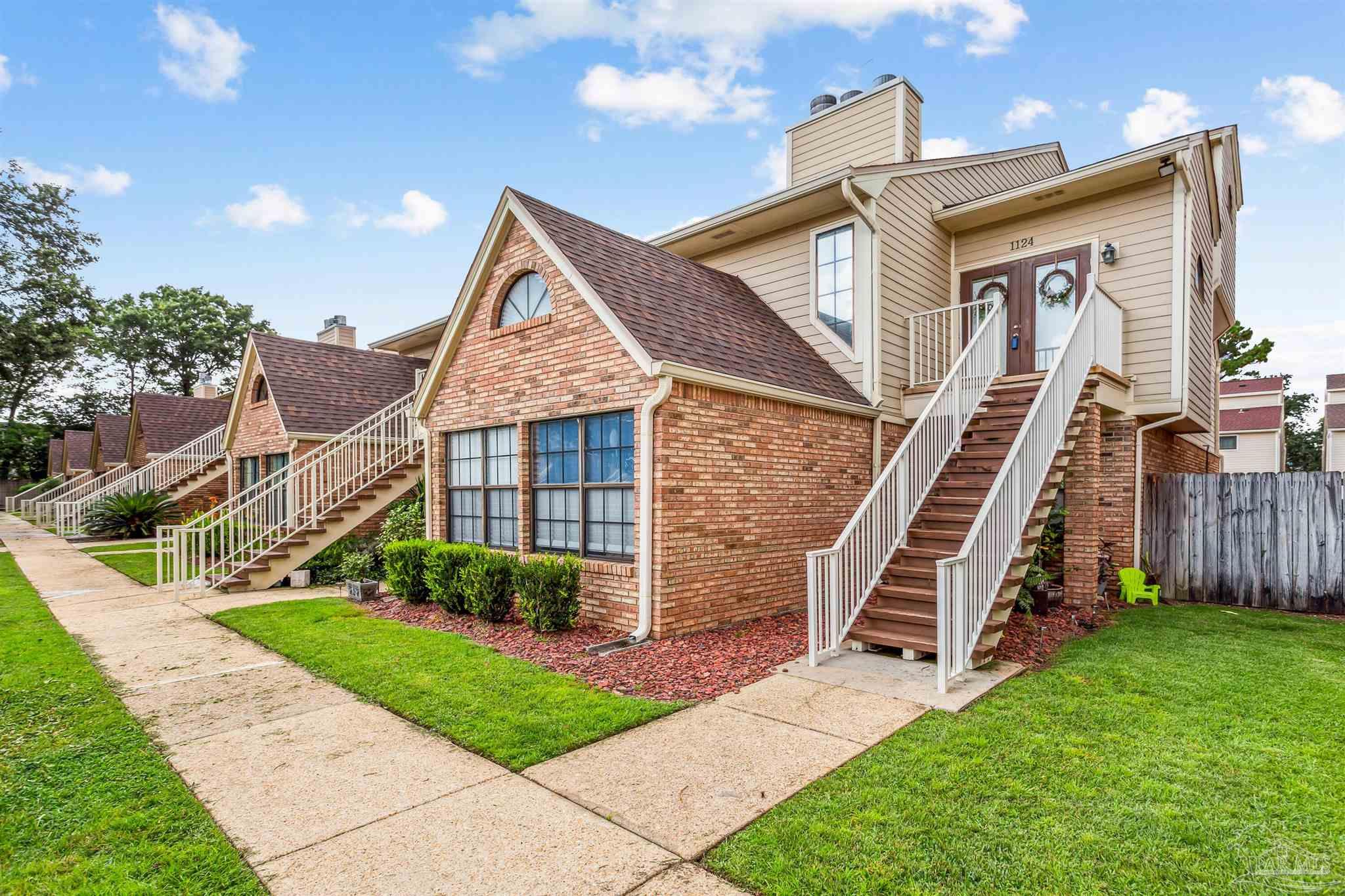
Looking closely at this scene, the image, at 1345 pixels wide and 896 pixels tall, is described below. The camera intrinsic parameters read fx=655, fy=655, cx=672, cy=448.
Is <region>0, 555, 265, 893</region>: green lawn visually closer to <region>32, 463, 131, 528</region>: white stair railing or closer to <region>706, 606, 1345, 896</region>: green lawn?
<region>706, 606, 1345, 896</region>: green lawn

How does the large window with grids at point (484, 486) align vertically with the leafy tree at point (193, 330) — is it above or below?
below

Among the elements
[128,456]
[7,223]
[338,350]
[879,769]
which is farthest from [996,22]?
[128,456]

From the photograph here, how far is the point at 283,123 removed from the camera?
49.2 feet

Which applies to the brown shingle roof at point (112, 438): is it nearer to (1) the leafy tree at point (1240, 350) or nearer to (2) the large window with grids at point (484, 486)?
(2) the large window with grids at point (484, 486)

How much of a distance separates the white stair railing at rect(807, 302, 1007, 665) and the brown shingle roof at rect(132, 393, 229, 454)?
26268mm

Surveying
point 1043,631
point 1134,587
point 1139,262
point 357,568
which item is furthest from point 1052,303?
point 357,568

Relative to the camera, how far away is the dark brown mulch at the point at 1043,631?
20.2 feet

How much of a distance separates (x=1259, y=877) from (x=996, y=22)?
13066mm

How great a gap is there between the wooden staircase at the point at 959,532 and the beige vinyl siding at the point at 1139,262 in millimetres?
1702

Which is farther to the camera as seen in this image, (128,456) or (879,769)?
(128,456)

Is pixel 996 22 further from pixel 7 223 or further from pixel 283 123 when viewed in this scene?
pixel 7 223

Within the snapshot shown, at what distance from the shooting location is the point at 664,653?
20.7ft

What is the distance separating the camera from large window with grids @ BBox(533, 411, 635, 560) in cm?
733

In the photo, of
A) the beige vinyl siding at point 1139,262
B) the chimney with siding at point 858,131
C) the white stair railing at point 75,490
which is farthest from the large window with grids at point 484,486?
the white stair railing at point 75,490
